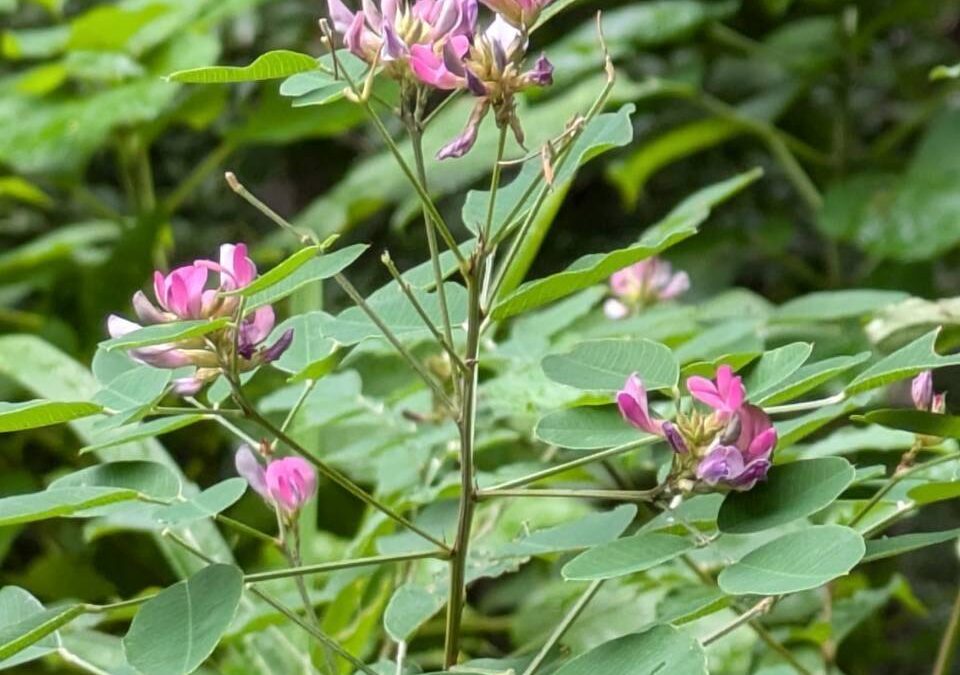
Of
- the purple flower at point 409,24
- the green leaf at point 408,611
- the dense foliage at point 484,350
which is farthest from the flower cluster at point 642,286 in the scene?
the purple flower at point 409,24

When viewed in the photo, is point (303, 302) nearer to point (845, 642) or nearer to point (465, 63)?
point (465, 63)

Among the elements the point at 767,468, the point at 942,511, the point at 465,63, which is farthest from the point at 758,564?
the point at 942,511

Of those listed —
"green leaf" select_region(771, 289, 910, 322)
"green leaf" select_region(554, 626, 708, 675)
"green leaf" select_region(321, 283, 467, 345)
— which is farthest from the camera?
"green leaf" select_region(771, 289, 910, 322)

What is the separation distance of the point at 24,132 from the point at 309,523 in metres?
0.77

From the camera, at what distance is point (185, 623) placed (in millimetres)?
389

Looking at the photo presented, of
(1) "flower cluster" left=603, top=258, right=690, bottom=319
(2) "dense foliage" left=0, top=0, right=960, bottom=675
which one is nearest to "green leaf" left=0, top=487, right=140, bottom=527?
(2) "dense foliage" left=0, top=0, right=960, bottom=675

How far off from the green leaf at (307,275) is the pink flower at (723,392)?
12 cm

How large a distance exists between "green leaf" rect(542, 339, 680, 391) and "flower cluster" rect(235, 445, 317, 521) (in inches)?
4.1

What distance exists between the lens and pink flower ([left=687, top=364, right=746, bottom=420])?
1.33 ft

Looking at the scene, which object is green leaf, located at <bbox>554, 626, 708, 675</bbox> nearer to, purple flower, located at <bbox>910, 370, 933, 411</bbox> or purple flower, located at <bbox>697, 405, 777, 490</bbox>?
purple flower, located at <bbox>697, 405, 777, 490</bbox>

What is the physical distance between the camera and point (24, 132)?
4.65ft

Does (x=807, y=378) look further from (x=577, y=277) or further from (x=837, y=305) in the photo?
(x=837, y=305)

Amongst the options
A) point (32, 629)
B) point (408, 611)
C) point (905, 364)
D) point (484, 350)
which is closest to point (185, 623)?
point (32, 629)

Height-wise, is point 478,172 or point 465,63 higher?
point 465,63
